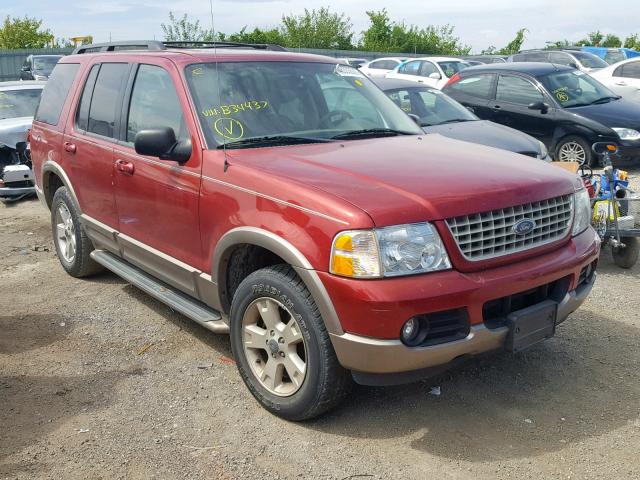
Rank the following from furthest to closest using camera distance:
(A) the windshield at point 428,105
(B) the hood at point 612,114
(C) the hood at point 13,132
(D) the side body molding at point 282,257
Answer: (B) the hood at point 612,114 < (C) the hood at point 13,132 < (A) the windshield at point 428,105 < (D) the side body molding at point 282,257

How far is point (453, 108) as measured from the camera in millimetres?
8969

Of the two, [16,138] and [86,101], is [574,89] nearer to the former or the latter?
[86,101]

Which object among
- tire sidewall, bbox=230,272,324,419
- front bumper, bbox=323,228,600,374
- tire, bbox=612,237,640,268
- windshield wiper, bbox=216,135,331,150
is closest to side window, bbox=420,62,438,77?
tire, bbox=612,237,640,268

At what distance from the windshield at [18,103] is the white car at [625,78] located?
441 inches

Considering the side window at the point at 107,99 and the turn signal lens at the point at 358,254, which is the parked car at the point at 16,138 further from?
the turn signal lens at the point at 358,254

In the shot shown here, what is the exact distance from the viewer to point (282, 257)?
335 cm

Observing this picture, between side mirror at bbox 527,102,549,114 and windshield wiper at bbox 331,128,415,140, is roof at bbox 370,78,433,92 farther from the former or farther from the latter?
windshield wiper at bbox 331,128,415,140

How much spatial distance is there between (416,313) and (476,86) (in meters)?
9.16

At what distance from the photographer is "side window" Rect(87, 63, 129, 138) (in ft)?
16.2

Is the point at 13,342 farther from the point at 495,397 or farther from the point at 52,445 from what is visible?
the point at 495,397

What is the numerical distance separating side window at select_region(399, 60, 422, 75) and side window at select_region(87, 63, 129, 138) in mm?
14521

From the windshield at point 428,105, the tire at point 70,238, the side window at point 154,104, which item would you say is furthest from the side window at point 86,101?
the windshield at point 428,105

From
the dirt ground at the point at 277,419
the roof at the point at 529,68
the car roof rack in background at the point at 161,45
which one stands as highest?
the car roof rack in background at the point at 161,45

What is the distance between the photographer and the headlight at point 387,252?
3.05 metres
